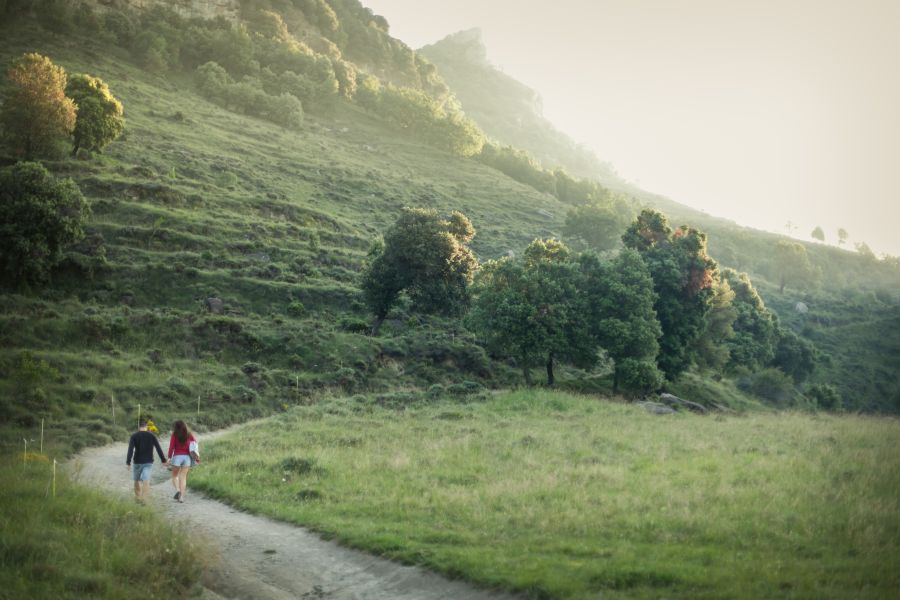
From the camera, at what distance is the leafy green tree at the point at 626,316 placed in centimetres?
4600

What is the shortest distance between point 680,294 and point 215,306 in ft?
140

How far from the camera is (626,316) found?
47625 mm

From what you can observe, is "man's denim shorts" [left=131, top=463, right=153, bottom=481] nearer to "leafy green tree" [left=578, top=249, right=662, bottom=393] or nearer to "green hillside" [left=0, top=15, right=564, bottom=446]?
"green hillside" [left=0, top=15, right=564, bottom=446]

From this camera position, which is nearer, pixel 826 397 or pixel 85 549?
pixel 85 549

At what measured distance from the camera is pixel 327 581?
1231cm

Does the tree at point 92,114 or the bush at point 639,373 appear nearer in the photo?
the bush at point 639,373

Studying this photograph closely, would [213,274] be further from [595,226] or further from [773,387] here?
[595,226]

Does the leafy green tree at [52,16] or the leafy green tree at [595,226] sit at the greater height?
the leafy green tree at [52,16]

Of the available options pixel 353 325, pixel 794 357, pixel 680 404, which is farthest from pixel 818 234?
pixel 353 325

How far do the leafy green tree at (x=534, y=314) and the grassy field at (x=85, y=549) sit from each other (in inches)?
1308

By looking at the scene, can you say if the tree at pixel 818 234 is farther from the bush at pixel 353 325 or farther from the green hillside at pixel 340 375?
the bush at pixel 353 325

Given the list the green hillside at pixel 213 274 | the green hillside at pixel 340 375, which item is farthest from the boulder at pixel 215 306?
the green hillside at pixel 213 274

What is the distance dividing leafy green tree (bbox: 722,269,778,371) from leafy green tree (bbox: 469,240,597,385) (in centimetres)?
2787

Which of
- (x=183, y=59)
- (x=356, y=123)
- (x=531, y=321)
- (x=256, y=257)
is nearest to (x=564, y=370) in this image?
(x=531, y=321)
